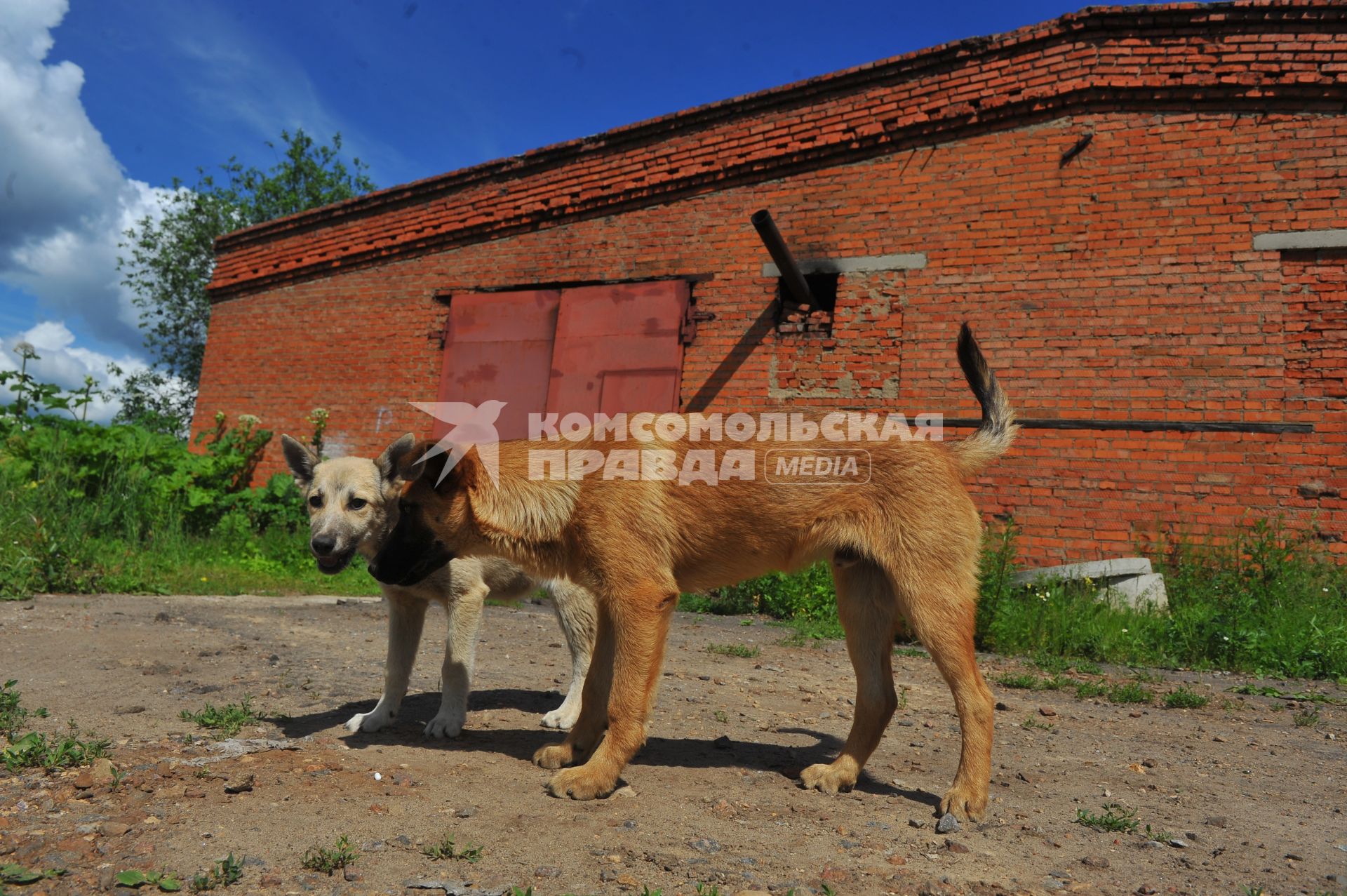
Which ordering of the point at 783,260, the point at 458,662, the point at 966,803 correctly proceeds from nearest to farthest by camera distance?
the point at 966,803 < the point at 458,662 < the point at 783,260

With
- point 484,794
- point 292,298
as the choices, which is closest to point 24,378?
point 292,298

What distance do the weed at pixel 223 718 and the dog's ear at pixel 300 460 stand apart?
1.22m

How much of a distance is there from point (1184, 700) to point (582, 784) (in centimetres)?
453

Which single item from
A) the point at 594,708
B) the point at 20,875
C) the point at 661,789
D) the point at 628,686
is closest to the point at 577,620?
the point at 594,708

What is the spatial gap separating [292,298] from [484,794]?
13440 millimetres

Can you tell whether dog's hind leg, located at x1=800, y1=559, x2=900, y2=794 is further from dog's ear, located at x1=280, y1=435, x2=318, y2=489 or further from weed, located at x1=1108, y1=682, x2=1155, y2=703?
dog's ear, located at x1=280, y1=435, x2=318, y2=489

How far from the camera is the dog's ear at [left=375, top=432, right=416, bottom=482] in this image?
4188mm

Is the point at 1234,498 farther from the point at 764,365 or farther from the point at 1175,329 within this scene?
the point at 764,365

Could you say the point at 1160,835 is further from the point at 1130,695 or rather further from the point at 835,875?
the point at 1130,695

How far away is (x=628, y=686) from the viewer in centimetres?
344

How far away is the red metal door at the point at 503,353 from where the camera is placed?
1182 centimetres

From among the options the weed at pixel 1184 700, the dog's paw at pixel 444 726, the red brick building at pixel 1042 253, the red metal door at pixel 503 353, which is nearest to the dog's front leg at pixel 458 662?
the dog's paw at pixel 444 726

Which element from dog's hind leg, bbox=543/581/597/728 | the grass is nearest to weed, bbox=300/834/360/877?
dog's hind leg, bbox=543/581/597/728

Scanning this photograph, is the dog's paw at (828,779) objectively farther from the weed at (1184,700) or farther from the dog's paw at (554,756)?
the weed at (1184,700)
